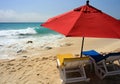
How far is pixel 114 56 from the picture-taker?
5027mm

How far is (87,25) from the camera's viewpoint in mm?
4215

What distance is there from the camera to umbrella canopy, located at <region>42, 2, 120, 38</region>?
155 inches

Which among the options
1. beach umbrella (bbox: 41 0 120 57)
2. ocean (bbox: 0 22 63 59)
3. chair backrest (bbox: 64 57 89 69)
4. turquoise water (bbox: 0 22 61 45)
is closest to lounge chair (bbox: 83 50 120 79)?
chair backrest (bbox: 64 57 89 69)

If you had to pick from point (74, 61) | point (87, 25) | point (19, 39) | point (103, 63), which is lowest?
point (19, 39)

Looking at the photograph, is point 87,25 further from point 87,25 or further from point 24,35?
point 24,35

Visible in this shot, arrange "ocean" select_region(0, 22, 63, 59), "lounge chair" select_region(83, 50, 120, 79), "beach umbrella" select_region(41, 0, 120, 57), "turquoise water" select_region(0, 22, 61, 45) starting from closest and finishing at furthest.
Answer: "beach umbrella" select_region(41, 0, 120, 57), "lounge chair" select_region(83, 50, 120, 79), "ocean" select_region(0, 22, 63, 59), "turquoise water" select_region(0, 22, 61, 45)

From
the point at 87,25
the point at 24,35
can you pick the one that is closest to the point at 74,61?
the point at 87,25

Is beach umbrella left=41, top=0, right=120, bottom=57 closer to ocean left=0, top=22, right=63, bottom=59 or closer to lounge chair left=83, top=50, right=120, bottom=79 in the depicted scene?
lounge chair left=83, top=50, right=120, bottom=79

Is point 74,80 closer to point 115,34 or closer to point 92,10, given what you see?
point 115,34

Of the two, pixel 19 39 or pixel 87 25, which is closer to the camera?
pixel 87 25

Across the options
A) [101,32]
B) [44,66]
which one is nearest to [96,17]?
[101,32]

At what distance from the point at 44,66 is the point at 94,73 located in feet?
5.85

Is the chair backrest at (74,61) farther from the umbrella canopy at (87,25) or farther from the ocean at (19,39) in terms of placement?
the ocean at (19,39)

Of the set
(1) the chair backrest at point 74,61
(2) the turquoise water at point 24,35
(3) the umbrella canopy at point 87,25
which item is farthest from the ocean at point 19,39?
(3) the umbrella canopy at point 87,25
